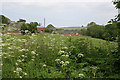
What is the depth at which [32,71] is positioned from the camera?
3848 mm

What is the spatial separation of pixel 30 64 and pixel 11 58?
818mm

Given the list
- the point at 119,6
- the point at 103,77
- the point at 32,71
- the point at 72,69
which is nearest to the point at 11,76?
the point at 32,71

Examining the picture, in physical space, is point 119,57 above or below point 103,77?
above

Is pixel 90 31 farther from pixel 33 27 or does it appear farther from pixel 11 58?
pixel 11 58

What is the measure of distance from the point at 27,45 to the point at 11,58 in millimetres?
1065

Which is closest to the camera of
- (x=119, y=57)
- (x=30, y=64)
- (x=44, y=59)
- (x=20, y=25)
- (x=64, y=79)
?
(x=64, y=79)

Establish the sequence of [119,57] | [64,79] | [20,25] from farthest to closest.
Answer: [20,25]
[119,57]
[64,79]

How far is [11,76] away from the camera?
3.47 meters

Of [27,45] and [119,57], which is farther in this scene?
[27,45]

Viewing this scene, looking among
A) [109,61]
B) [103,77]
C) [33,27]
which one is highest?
[33,27]

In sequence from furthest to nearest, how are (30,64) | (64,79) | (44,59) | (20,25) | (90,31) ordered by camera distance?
(90,31) < (20,25) < (44,59) < (30,64) < (64,79)

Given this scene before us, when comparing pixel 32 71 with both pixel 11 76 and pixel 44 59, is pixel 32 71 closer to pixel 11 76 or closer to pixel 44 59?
pixel 11 76

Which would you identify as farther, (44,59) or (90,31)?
(90,31)

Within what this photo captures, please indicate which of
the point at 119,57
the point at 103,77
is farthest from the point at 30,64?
the point at 119,57
